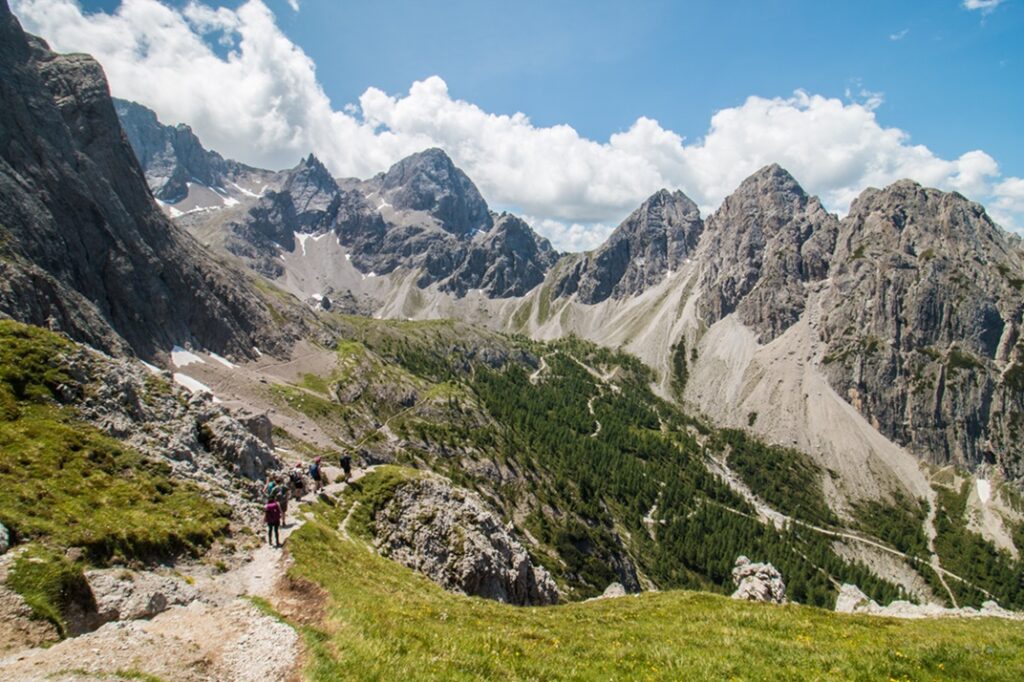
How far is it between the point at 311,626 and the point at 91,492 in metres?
15.2

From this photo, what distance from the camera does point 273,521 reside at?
31.0 m

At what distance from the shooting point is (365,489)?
50.2 meters

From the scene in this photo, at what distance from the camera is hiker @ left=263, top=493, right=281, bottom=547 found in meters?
31.0

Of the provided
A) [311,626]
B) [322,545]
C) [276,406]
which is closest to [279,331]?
[276,406]

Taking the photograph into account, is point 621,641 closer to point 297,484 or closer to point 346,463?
point 297,484

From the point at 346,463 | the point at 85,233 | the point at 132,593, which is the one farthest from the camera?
the point at 85,233

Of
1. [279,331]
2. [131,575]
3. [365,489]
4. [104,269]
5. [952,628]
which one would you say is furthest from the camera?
[279,331]

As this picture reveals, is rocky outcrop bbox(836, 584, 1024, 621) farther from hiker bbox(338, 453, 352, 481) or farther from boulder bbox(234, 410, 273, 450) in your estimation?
boulder bbox(234, 410, 273, 450)


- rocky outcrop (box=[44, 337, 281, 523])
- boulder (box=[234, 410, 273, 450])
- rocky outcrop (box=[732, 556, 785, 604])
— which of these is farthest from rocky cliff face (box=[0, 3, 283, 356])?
rocky outcrop (box=[732, 556, 785, 604])

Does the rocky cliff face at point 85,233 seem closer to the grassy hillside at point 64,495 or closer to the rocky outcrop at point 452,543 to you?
→ the grassy hillside at point 64,495

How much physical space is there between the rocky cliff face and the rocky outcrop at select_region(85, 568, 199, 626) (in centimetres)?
8839

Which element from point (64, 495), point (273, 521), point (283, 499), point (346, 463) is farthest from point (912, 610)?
point (64, 495)

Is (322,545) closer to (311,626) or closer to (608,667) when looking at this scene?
(311,626)

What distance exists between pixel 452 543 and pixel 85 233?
128398 mm
